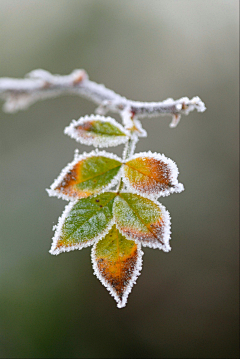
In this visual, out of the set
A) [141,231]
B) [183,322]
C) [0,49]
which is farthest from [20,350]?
[0,49]

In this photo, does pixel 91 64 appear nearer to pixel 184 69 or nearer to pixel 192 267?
pixel 184 69

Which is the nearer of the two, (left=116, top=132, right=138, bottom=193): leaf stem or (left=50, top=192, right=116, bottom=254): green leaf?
(left=50, top=192, right=116, bottom=254): green leaf

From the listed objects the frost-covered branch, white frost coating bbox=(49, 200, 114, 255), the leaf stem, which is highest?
the frost-covered branch

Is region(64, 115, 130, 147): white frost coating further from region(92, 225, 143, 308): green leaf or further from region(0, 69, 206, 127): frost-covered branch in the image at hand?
region(92, 225, 143, 308): green leaf

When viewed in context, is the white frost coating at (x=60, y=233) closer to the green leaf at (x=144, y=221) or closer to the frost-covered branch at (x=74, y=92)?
the green leaf at (x=144, y=221)

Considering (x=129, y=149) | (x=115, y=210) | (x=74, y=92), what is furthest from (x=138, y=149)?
(x=115, y=210)

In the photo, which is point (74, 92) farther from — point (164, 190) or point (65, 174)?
point (164, 190)

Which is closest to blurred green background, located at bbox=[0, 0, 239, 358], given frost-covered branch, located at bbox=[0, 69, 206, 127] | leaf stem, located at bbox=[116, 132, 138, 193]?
frost-covered branch, located at bbox=[0, 69, 206, 127]
